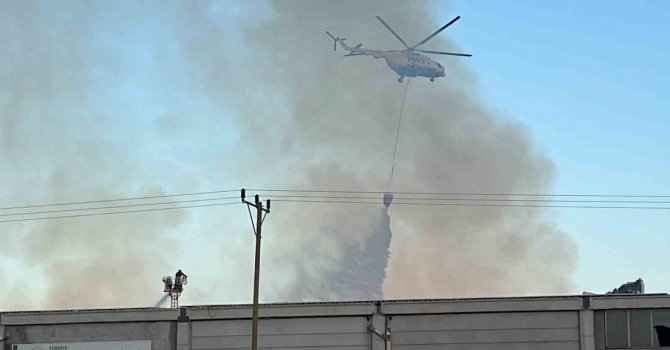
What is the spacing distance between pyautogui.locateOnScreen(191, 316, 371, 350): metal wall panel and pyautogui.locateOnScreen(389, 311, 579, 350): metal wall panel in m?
2.07

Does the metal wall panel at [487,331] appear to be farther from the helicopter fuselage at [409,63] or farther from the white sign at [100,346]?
the helicopter fuselage at [409,63]

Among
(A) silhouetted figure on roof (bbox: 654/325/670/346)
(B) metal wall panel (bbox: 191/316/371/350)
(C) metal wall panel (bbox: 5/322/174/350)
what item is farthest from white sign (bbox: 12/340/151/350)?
(A) silhouetted figure on roof (bbox: 654/325/670/346)

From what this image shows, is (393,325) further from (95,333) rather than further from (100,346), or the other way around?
(95,333)

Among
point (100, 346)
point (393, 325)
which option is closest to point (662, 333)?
point (393, 325)

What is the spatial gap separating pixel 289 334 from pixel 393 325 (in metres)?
5.58

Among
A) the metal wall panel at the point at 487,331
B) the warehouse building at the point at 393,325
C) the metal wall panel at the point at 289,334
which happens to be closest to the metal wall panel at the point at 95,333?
the warehouse building at the point at 393,325

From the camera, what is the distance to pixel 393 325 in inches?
2126

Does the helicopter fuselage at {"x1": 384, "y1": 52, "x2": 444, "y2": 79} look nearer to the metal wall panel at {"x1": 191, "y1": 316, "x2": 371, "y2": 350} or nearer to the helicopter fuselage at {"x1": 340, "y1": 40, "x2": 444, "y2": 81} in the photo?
the helicopter fuselage at {"x1": 340, "y1": 40, "x2": 444, "y2": 81}

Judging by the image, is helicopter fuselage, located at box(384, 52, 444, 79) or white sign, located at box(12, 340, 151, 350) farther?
helicopter fuselage, located at box(384, 52, 444, 79)

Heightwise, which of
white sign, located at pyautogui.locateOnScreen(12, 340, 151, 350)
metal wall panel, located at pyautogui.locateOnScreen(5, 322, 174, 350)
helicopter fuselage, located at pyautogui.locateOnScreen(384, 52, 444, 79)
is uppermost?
helicopter fuselage, located at pyautogui.locateOnScreen(384, 52, 444, 79)

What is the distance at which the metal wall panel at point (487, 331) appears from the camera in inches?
2098

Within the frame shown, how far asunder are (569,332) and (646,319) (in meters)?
3.94

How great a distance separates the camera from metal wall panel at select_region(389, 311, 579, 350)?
175ft

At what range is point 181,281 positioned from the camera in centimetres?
9044
